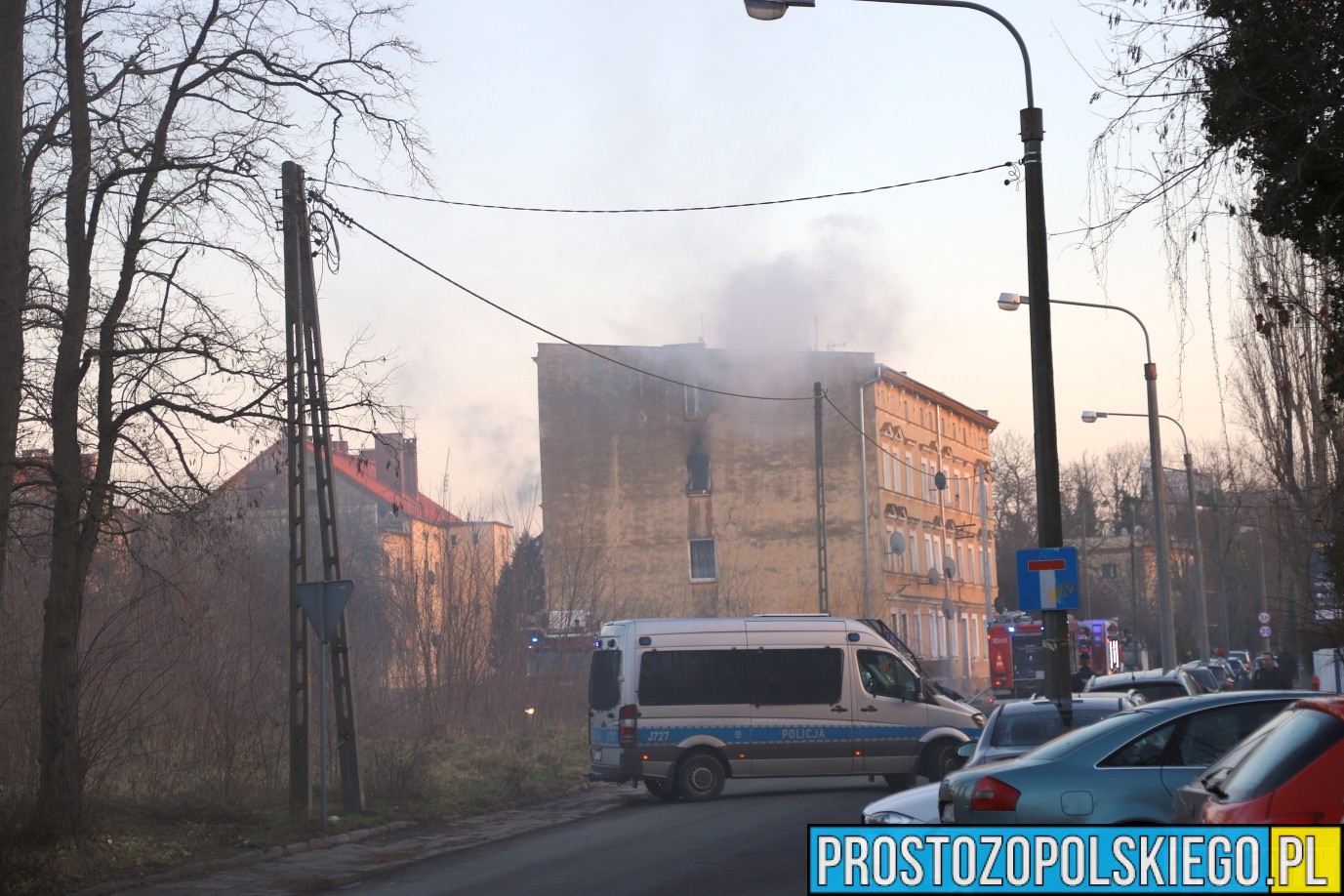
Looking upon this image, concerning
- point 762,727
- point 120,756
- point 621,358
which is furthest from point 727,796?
point 621,358

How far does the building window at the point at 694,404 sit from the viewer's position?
2381 inches

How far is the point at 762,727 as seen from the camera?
67.3 feet

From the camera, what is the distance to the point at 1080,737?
9.23 meters

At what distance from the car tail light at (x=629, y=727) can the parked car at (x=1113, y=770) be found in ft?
36.1

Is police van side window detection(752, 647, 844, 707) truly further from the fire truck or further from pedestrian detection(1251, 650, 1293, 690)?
the fire truck

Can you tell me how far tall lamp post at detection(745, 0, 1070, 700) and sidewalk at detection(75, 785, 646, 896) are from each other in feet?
22.8

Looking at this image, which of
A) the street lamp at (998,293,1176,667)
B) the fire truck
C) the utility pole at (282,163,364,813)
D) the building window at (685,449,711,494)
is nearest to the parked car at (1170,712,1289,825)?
the utility pole at (282,163,364,813)

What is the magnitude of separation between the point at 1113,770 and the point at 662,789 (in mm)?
12164

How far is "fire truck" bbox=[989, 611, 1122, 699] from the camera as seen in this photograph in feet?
168

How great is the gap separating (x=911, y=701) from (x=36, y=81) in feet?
45.4

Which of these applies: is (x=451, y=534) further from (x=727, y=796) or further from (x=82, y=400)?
(x=82, y=400)

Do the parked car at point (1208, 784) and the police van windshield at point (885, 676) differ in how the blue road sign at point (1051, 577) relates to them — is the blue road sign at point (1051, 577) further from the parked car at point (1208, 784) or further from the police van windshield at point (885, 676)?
the parked car at point (1208, 784)

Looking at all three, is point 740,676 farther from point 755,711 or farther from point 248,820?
point 248,820

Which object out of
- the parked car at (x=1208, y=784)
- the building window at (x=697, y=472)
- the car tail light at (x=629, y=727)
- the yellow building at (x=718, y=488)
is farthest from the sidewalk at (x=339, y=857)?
the building window at (x=697, y=472)
